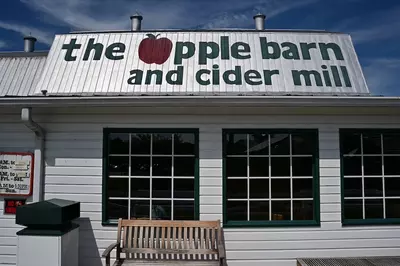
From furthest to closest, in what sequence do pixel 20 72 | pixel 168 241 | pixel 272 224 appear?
pixel 20 72, pixel 272 224, pixel 168 241

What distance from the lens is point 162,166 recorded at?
5812 mm

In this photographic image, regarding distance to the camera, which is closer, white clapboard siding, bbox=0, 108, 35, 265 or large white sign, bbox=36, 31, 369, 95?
white clapboard siding, bbox=0, 108, 35, 265

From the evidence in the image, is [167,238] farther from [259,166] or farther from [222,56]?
[222,56]

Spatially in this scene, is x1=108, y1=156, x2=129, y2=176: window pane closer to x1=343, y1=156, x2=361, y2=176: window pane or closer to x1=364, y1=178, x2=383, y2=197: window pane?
x1=343, y1=156, x2=361, y2=176: window pane

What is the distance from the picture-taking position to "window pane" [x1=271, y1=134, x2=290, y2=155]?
19.1 feet

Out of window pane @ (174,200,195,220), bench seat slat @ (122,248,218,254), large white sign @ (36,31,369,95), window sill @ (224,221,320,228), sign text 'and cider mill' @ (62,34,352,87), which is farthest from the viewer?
sign text 'and cider mill' @ (62,34,352,87)

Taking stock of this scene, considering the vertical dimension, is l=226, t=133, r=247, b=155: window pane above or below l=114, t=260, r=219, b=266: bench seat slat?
above

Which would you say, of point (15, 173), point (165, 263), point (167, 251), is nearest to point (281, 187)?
point (167, 251)

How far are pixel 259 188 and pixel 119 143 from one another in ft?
7.30

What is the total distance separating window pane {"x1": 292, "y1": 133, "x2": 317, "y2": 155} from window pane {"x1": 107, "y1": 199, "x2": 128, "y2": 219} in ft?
8.79

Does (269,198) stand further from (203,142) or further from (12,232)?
(12,232)

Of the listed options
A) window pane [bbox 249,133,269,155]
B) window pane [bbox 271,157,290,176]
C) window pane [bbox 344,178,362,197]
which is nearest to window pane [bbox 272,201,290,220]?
window pane [bbox 271,157,290,176]

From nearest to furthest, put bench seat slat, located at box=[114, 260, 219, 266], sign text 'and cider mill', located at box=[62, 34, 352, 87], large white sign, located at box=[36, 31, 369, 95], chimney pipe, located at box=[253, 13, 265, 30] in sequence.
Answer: bench seat slat, located at box=[114, 260, 219, 266], large white sign, located at box=[36, 31, 369, 95], sign text 'and cider mill', located at box=[62, 34, 352, 87], chimney pipe, located at box=[253, 13, 265, 30]

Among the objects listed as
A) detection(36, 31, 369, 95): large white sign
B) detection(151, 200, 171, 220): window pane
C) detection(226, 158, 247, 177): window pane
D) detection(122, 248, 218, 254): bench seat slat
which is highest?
detection(36, 31, 369, 95): large white sign
